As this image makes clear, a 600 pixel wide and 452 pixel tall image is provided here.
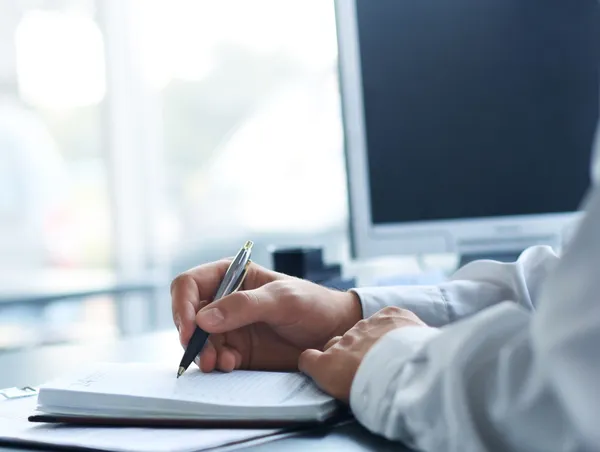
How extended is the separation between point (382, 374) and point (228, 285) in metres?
0.31

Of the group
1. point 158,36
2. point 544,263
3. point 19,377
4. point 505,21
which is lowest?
point 19,377

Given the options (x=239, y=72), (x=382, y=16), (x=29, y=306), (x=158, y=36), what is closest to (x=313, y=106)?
(x=239, y=72)

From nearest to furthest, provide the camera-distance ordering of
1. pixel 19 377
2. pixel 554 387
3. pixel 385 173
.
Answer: pixel 554 387 < pixel 19 377 < pixel 385 173

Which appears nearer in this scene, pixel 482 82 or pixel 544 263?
pixel 544 263

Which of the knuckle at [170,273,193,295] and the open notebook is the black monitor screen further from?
the open notebook

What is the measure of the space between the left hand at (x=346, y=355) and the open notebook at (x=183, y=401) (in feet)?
0.04

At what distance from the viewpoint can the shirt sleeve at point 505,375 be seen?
40cm

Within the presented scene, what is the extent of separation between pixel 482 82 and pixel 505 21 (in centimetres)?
12

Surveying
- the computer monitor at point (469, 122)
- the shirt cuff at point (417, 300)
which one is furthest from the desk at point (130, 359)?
the computer monitor at point (469, 122)

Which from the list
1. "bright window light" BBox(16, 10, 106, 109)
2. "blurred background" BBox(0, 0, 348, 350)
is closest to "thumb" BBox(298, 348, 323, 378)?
"blurred background" BBox(0, 0, 348, 350)

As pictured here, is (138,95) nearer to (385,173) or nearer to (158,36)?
(158,36)

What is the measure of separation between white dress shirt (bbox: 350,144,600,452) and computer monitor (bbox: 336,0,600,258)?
838mm

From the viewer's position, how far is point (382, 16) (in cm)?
147

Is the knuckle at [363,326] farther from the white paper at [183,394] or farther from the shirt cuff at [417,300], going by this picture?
the shirt cuff at [417,300]
